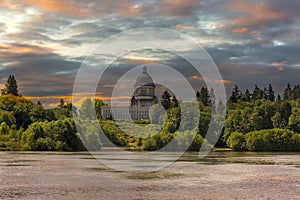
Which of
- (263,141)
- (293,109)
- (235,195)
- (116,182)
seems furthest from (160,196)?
(293,109)

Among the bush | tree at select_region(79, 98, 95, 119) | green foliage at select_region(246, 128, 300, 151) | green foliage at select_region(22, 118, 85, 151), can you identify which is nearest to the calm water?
green foliage at select_region(22, 118, 85, 151)

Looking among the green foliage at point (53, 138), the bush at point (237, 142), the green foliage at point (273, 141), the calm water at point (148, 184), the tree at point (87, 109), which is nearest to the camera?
the calm water at point (148, 184)

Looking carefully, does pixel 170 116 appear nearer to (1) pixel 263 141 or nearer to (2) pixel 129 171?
(1) pixel 263 141

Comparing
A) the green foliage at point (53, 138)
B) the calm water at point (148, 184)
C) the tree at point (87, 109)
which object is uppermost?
the tree at point (87, 109)

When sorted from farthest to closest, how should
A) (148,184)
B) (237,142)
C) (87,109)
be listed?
(87,109) < (237,142) < (148,184)

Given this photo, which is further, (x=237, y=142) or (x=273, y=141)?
(x=237, y=142)

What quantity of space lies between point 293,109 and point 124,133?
174 ft

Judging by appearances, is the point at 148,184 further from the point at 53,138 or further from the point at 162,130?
the point at 162,130

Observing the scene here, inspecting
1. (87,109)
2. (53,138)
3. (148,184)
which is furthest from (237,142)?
(148,184)

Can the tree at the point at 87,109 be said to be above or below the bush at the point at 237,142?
above

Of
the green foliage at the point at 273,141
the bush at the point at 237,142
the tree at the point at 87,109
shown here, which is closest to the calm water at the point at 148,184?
the green foliage at the point at 273,141

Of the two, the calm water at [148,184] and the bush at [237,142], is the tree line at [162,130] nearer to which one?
the bush at [237,142]

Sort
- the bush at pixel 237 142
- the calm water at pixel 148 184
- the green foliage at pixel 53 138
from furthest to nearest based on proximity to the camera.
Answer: the bush at pixel 237 142 < the green foliage at pixel 53 138 < the calm water at pixel 148 184

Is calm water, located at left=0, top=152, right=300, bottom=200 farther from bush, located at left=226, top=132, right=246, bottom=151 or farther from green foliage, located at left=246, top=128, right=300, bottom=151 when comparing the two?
bush, located at left=226, top=132, right=246, bottom=151
